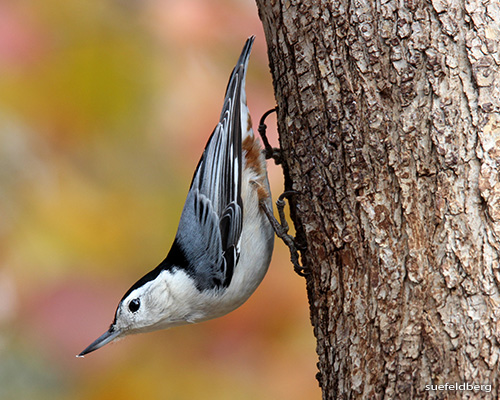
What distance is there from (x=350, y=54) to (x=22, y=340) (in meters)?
1.86

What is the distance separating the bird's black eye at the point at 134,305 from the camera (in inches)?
93.5

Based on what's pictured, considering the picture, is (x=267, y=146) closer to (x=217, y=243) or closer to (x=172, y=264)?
(x=217, y=243)

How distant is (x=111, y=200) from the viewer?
109 inches

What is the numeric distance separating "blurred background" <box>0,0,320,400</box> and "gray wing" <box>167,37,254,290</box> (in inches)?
12.1

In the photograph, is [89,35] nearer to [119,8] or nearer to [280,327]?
[119,8]

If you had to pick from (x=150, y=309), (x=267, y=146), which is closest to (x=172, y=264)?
(x=150, y=309)

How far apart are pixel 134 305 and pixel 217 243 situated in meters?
0.42

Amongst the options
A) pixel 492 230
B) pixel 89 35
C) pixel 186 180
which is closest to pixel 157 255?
pixel 186 180

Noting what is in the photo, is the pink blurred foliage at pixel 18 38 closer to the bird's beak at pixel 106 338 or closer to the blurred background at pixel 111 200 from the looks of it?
the blurred background at pixel 111 200

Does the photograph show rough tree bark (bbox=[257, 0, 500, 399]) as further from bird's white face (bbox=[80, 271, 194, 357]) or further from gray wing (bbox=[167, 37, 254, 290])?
bird's white face (bbox=[80, 271, 194, 357])

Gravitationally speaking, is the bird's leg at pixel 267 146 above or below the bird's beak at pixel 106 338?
above

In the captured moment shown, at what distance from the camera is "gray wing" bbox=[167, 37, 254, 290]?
7.77ft

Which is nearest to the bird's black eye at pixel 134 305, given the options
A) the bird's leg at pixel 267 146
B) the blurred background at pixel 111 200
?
the blurred background at pixel 111 200

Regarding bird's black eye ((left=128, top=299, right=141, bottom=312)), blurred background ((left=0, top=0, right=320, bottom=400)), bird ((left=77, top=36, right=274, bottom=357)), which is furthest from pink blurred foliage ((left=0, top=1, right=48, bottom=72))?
bird's black eye ((left=128, top=299, right=141, bottom=312))
